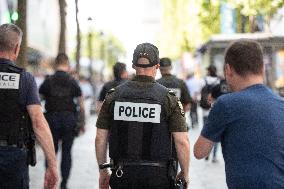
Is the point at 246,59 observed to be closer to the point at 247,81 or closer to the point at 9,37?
the point at 247,81

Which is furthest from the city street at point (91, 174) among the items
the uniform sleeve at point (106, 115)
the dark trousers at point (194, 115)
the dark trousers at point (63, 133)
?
the dark trousers at point (194, 115)

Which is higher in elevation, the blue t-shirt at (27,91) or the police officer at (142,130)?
the blue t-shirt at (27,91)

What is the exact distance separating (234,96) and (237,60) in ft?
0.67

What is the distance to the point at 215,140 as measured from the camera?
145 inches

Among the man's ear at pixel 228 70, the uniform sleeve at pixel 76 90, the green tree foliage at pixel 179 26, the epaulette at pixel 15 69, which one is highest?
the green tree foliage at pixel 179 26

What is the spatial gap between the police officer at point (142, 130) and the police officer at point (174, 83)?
3.72 metres

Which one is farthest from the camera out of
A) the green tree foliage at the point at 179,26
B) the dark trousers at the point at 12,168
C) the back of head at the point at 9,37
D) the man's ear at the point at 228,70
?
the green tree foliage at the point at 179,26

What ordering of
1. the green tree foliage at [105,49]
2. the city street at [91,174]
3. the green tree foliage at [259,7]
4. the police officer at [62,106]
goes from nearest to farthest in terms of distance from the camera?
the police officer at [62,106], the city street at [91,174], the green tree foliage at [259,7], the green tree foliage at [105,49]

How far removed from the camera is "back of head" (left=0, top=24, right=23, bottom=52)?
453 cm

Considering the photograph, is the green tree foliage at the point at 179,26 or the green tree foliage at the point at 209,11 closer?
the green tree foliage at the point at 209,11

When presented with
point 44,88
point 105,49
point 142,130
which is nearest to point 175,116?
point 142,130

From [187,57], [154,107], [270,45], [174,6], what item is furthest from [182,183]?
[174,6]

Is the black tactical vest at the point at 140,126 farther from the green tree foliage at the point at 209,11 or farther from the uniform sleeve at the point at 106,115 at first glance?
the green tree foliage at the point at 209,11

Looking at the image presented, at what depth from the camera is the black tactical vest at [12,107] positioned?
4.54m
